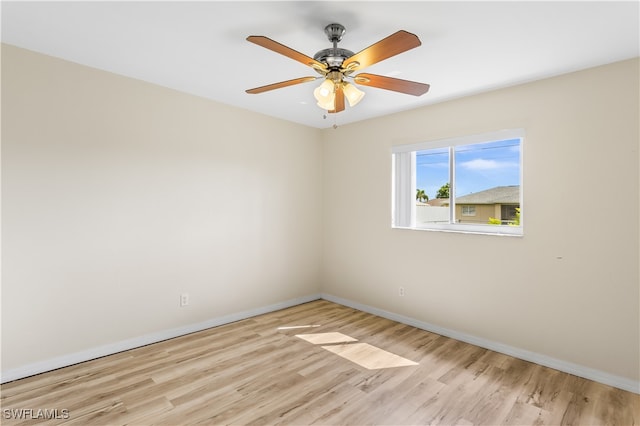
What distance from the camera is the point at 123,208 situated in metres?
2.83

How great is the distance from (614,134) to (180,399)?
3604mm

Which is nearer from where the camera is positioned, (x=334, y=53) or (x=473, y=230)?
(x=334, y=53)

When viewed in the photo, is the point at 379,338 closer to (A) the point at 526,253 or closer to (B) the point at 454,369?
(B) the point at 454,369

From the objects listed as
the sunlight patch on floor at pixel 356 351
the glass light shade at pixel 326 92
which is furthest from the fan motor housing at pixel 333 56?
the sunlight patch on floor at pixel 356 351

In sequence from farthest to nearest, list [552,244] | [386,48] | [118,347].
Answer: [118,347] < [552,244] < [386,48]

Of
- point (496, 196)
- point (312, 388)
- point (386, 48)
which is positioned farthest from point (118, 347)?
point (496, 196)

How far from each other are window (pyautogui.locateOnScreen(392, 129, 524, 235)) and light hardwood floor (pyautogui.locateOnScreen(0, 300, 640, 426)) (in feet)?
4.03

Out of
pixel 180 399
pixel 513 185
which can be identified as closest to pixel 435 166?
pixel 513 185

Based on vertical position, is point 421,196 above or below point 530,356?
above

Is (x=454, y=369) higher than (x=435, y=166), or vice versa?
(x=435, y=166)

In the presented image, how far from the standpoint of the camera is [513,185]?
9.82 feet

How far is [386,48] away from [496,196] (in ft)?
6.92

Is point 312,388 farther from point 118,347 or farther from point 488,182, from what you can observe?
point 488,182

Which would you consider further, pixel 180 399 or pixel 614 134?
pixel 614 134
